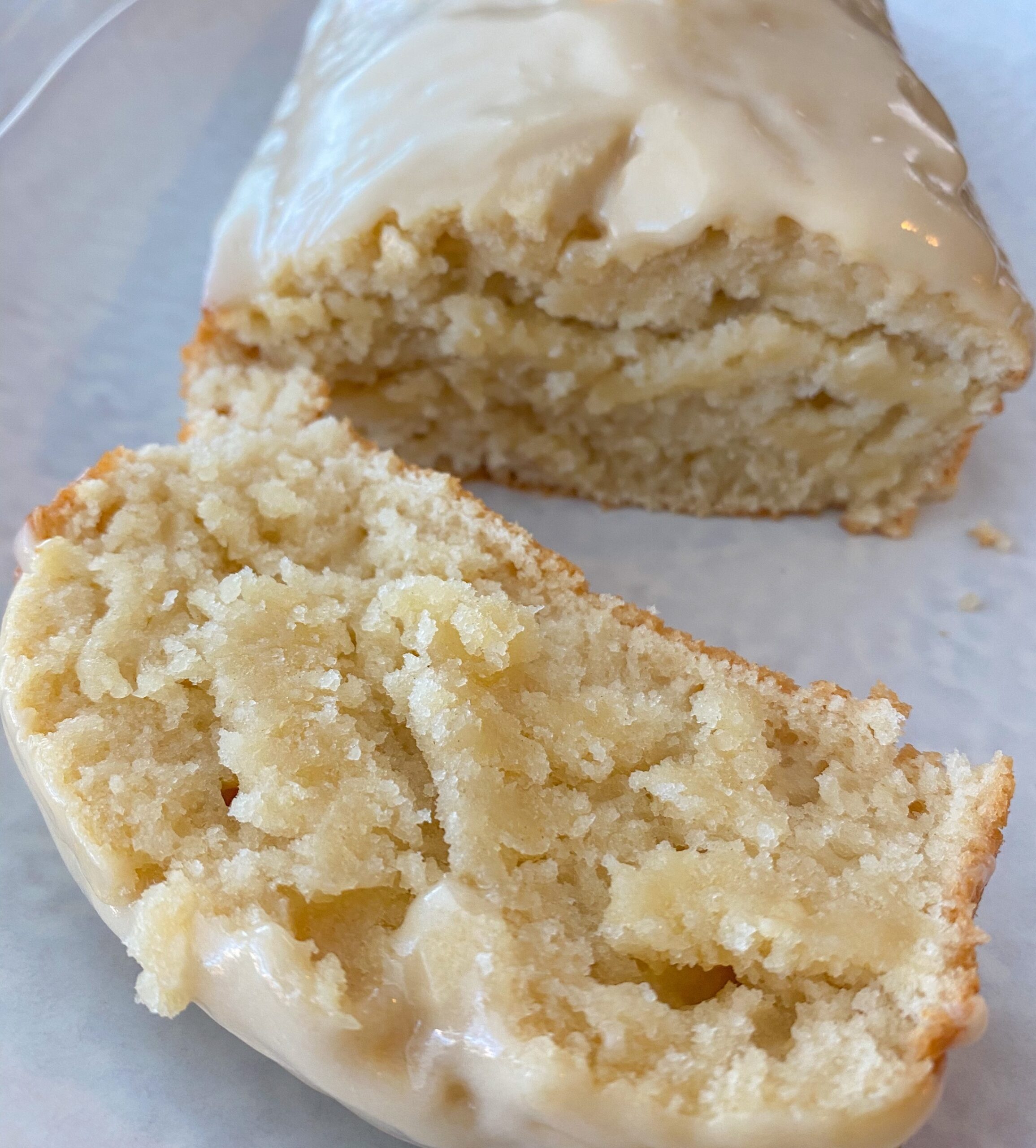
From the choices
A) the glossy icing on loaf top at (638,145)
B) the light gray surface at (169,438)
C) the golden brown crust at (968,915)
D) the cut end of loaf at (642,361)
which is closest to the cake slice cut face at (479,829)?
the golden brown crust at (968,915)

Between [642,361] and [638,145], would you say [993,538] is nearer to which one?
[642,361]

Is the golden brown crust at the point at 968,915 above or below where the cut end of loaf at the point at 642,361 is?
below

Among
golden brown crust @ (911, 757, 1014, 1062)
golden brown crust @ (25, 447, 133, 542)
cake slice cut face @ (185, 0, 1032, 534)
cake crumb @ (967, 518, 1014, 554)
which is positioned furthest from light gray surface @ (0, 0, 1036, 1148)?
golden brown crust @ (25, 447, 133, 542)

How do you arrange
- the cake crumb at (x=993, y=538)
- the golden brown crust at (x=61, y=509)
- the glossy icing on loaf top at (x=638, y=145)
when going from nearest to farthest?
1. the golden brown crust at (x=61, y=509)
2. the glossy icing on loaf top at (x=638, y=145)
3. the cake crumb at (x=993, y=538)

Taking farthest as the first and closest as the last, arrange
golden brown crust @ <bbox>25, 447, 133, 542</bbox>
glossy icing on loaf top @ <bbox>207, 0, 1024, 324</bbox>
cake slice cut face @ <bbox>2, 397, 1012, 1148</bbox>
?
glossy icing on loaf top @ <bbox>207, 0, 1024, 324</bbox>
golden brown crust @ <bbox>25, 447, 133, 542</bbox>
cake slice cut face @ <bbox>2, 397, 1012, 1148</bbox>

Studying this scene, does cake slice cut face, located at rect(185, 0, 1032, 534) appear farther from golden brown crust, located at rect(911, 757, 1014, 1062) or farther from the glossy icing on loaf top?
golden brown crust, located at rect(911, 757, 1014, 1062)

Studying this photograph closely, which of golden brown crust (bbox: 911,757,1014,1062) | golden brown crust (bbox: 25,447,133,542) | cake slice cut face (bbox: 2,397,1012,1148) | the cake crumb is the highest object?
golden brown crust (bbox: 25,447,133,542)

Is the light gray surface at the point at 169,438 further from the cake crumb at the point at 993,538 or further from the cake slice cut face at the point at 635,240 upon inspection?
the cake slice cut face at the point at 635,240
